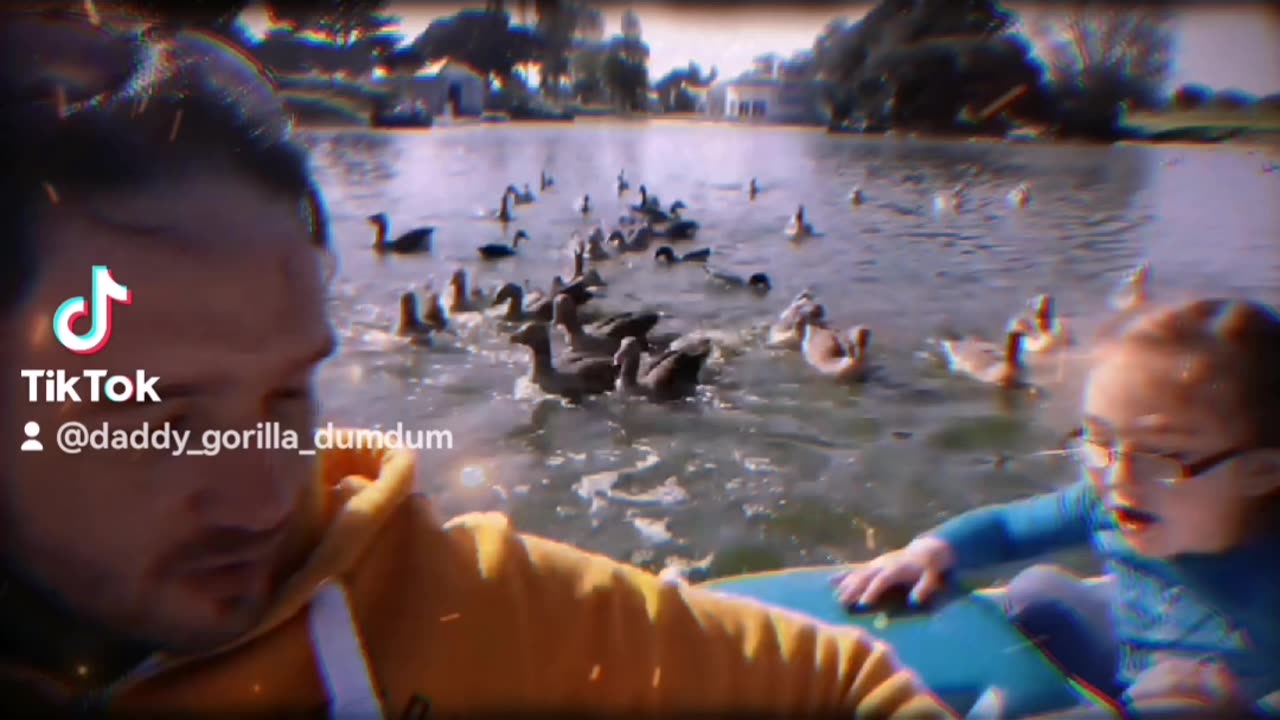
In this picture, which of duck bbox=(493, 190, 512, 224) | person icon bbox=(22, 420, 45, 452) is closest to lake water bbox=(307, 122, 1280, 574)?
person icon bbox=(22, 420, 45, 452)

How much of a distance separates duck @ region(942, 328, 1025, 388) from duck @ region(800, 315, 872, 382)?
686mm

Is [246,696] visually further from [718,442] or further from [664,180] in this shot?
[664,180]

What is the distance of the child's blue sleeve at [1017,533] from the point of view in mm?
1826

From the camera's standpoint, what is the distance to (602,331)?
6.48m

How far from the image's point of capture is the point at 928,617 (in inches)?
75.6

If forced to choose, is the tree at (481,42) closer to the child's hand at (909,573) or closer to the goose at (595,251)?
the child's hand at (909,573)

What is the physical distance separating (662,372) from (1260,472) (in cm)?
421

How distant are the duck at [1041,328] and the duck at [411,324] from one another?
454cm

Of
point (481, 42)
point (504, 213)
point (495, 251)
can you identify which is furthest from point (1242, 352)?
point (504, 213)

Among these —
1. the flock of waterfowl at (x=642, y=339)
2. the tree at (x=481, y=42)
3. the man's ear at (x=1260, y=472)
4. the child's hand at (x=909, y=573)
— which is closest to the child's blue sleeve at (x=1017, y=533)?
the child's hand at (x=909, y=573)

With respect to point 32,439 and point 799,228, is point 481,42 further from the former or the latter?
point 799,228

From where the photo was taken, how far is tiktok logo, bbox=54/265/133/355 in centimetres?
73

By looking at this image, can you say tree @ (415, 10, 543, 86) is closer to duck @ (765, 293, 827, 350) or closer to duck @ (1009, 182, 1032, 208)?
duck @ (765, 293, 827, 350)

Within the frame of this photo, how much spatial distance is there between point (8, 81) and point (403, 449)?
0.60 metres
